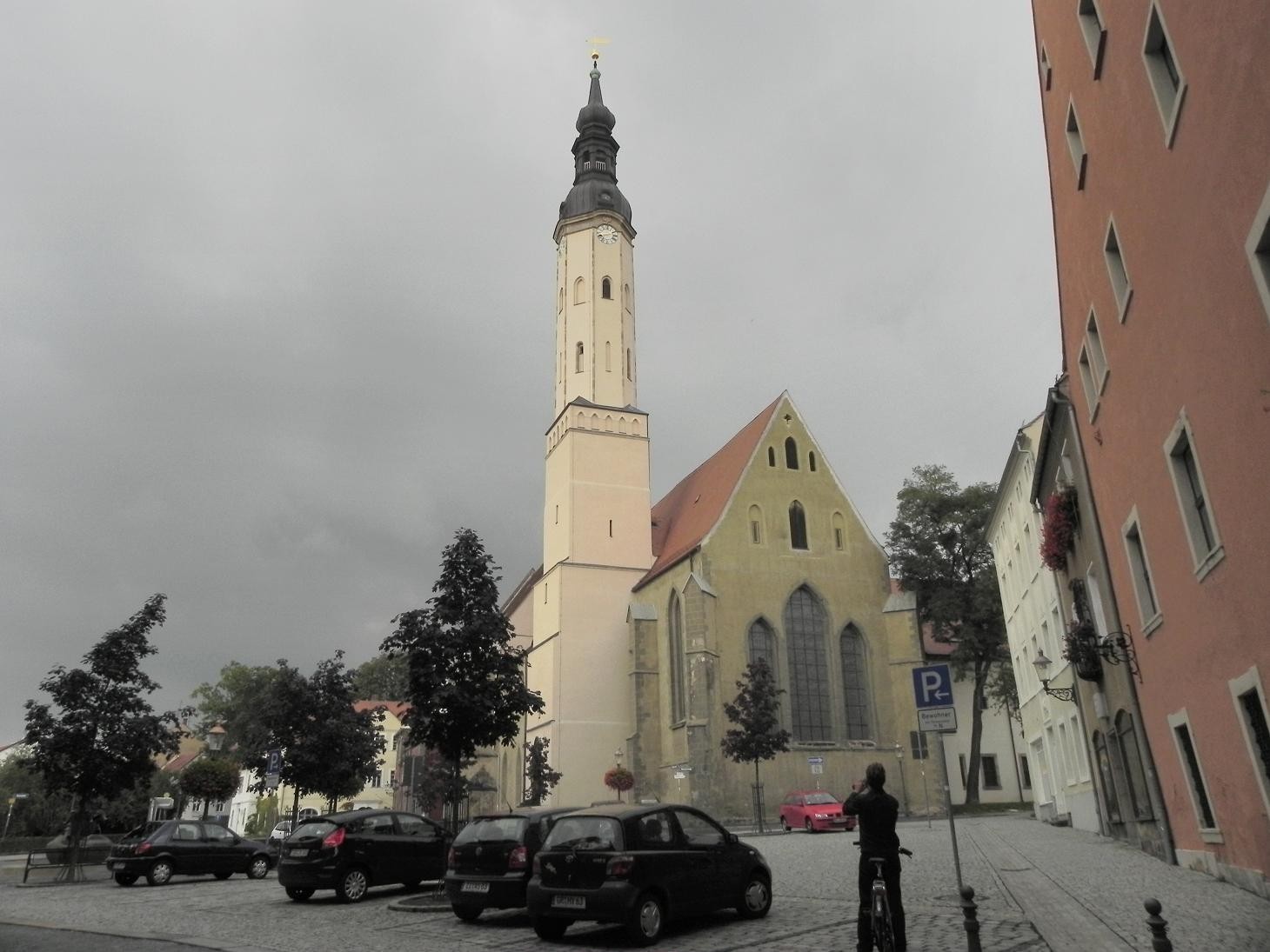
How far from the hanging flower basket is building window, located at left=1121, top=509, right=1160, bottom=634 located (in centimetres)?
358

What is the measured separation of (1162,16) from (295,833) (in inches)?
616

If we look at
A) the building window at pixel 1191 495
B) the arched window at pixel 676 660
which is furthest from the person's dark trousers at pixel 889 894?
the arched window at pixel 676 660

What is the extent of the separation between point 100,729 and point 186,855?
516 cm

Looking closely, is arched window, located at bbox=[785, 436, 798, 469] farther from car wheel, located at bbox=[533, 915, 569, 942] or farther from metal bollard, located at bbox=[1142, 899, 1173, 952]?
metal bollard, located at bbox=[1142, 899, 1173, 952]

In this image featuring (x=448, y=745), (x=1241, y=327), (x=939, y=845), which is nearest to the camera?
(x=1241, y=327)

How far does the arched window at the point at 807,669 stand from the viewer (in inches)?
1491

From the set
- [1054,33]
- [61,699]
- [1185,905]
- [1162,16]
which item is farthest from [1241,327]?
[61,699]

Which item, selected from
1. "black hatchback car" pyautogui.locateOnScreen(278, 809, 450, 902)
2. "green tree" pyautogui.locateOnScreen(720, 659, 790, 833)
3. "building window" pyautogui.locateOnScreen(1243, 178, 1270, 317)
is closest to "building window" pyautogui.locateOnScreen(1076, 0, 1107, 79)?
"building window" pyautogui.locateOnScreen(1243, 178, 1270, 317)

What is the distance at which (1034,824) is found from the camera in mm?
27516

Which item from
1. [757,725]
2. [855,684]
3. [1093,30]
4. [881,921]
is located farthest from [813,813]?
[1093,30]

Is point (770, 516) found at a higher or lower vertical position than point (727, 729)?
higher

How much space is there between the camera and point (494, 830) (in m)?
12.0

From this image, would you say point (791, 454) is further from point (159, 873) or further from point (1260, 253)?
point (1260, 253)

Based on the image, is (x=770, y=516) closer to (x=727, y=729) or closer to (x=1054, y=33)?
(x=727, y=729)
